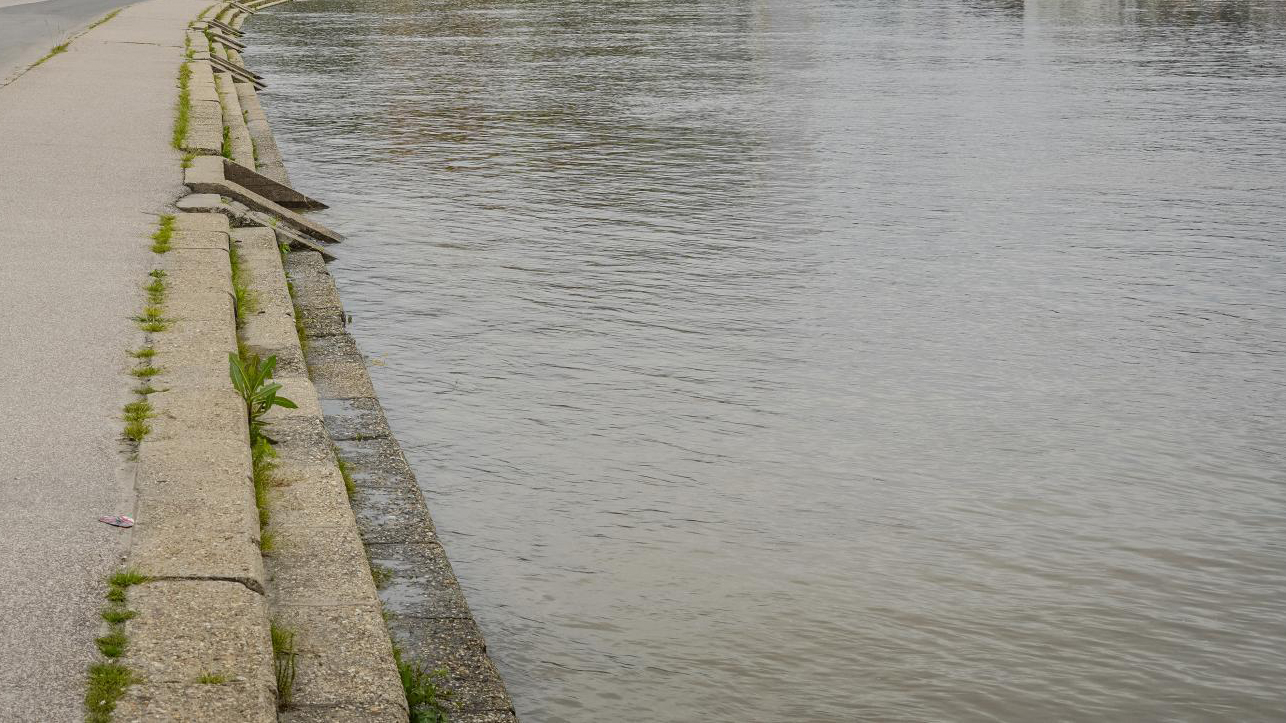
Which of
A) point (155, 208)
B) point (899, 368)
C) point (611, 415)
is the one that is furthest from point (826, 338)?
point (155, 208)

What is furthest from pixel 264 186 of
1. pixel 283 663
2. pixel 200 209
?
pixel 283 663

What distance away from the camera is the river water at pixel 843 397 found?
5.95 meters

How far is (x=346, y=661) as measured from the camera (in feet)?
15.8

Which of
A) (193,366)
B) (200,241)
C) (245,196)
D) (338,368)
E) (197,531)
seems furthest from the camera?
(245,196)

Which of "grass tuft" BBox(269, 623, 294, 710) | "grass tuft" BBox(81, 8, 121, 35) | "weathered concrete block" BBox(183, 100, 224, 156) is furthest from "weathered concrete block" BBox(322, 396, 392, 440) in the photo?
"grass tuft" BBox(81, 8, 121, 35)

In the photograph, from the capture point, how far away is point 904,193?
49.2 ft

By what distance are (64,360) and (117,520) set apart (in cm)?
215

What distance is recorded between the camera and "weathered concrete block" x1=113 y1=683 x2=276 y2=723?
13.6ft

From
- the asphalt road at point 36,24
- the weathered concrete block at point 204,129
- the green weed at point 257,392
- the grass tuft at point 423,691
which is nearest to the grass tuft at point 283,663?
the grass tuft at point 423,691

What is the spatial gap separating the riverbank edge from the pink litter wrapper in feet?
0.18

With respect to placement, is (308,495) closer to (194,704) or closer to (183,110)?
(194,704)

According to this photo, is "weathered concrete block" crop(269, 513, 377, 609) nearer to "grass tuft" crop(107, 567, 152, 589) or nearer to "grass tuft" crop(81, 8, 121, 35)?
"grass tuft" crop(107, 567, 152, 589)

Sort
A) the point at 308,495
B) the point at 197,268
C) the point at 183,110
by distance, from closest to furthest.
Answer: the point at 308,495
the point at 197,268
the point at 183,110

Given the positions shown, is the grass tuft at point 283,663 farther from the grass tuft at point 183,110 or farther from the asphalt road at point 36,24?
the asphalt road at point 36,24
